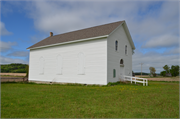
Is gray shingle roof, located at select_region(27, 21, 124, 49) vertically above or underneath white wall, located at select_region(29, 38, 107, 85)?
above

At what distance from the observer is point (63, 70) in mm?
20031

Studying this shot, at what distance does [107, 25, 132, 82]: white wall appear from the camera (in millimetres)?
16884

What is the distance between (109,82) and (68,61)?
6507 millimetres

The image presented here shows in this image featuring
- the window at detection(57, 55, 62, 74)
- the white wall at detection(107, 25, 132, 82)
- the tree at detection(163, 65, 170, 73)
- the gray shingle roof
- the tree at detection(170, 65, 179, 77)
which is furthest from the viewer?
the tree at detection(163, 65, 170, 73)

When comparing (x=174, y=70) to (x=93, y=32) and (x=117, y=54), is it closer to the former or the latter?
(x=117, y=54)

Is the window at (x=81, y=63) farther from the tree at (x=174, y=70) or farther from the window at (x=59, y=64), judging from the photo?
the tree at (x=174, y=70)

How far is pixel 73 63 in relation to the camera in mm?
19047

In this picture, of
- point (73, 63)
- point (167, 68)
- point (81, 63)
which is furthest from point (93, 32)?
point (167, 68)

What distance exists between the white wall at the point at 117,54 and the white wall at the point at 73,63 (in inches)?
32.9

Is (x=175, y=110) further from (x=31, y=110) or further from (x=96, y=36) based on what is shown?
(x=96, y=36)

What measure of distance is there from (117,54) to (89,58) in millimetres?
3913

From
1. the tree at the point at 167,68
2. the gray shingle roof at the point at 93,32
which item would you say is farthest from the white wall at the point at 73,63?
the tree at the point at 167,68

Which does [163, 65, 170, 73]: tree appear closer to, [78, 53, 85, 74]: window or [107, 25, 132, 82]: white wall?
[107, 25, 132, 82]: white wall

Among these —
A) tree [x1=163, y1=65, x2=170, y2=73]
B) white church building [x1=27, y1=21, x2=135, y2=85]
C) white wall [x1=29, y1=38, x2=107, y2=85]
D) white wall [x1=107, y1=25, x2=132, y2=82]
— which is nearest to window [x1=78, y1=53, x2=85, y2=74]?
white church building [x1=27, y1=21, x2=135, y2=85]
